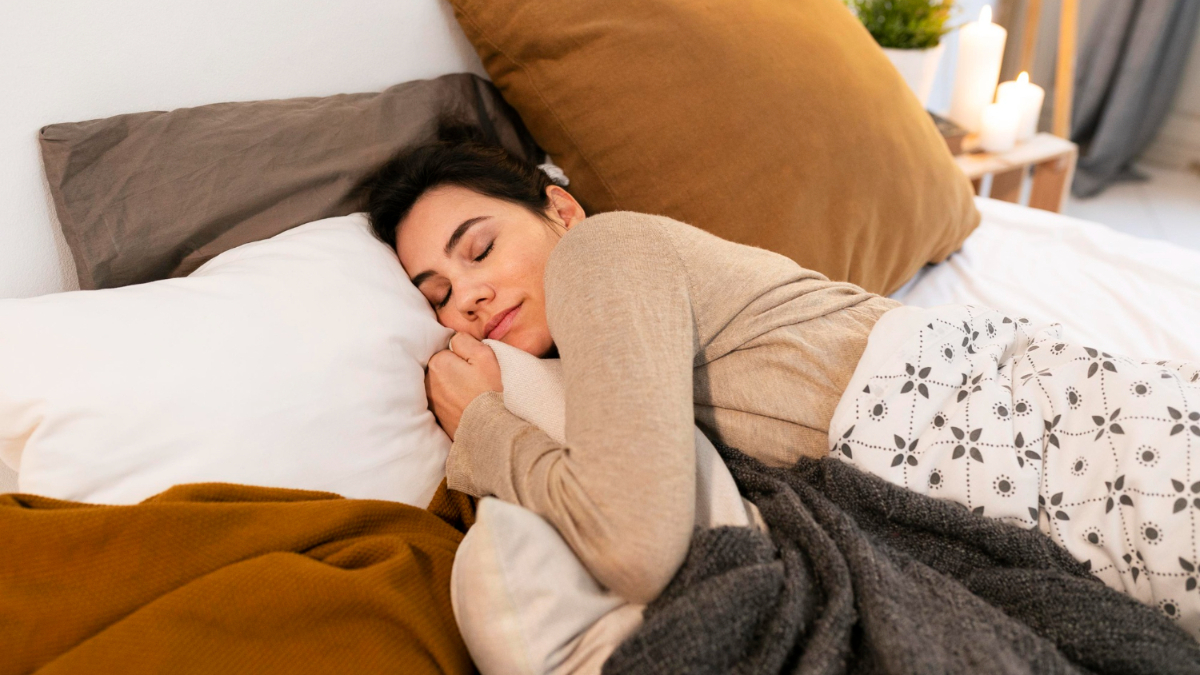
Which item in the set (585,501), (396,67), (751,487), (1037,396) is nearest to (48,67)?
(396,67)

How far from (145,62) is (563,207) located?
1.95 ft

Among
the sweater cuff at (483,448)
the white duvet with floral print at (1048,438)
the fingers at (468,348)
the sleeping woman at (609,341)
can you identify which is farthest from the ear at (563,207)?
the white duvet with floral print at (1048,438)

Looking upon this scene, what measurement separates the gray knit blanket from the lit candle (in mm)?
1564

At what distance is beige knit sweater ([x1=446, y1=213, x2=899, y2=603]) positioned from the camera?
0.70 metres

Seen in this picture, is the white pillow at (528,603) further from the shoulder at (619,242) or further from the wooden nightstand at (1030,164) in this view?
the wooden nightstand at (1030,164)

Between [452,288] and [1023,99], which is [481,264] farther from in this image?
[1023,99]

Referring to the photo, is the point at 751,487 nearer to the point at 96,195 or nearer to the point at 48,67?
the point at 96,195

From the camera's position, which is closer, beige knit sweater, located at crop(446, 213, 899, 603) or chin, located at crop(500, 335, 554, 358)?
beige knit sweater, located at crop(446, 213, 899, 603)

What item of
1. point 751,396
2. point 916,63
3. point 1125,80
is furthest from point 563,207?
point 1125,80

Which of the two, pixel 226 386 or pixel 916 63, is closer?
pixel 226 386

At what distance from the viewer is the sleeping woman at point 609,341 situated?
0.71m

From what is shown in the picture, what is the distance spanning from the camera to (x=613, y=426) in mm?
723

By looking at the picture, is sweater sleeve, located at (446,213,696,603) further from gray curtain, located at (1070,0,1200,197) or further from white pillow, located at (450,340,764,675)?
gray curtain, located at (1070,0,1200,197)

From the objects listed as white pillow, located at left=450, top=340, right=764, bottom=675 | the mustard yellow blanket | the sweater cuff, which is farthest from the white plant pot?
the mustard yellow blanket
